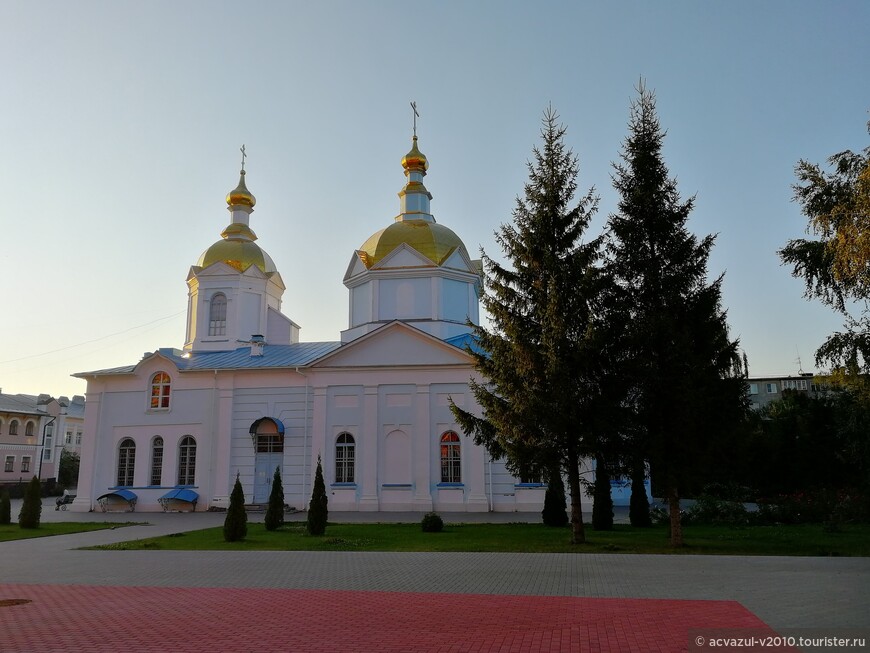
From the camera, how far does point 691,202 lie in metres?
17.1

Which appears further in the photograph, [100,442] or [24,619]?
[100,442]

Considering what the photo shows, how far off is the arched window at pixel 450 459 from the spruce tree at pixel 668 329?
12.9m

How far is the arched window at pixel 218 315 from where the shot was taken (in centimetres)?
3566

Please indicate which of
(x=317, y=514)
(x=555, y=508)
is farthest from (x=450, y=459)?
(x=317, y=514)

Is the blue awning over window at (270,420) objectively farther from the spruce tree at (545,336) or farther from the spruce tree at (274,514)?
the spruce tree at (545,336)

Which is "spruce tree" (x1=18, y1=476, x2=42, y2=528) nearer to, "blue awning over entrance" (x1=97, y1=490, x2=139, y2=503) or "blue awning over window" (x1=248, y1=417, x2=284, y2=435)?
"blue awning over entrance" (x1=97, y1=490, x2=139, y2=503)

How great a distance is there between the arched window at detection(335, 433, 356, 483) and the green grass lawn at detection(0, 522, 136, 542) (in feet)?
28.1

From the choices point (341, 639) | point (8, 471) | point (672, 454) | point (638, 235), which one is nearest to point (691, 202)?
point (638, 235)

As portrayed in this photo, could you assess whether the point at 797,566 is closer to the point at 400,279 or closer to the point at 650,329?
the point at 650,329

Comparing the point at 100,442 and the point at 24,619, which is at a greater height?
the point at 100,442

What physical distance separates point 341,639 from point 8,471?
54106 mm

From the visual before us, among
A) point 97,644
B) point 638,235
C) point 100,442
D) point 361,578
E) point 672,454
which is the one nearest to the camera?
point 97,644

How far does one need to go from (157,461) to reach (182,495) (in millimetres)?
2489

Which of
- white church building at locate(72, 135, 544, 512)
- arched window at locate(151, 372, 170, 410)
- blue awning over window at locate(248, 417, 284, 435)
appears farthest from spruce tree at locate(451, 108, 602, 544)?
arched window at locate(151, 372, 170, 410)
